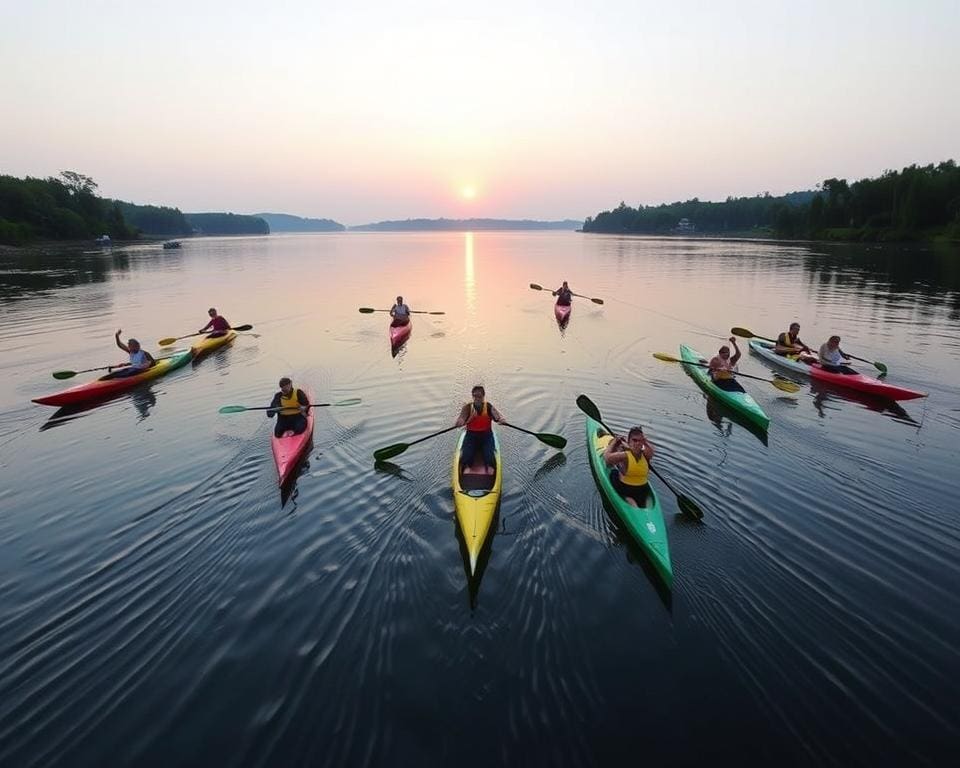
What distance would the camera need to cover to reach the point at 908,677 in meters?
6.83

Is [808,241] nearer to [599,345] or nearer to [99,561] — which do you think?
[599,345]

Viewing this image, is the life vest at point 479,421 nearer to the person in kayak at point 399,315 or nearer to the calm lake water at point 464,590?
the calm lake water at point 464,590

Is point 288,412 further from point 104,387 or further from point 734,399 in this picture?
point 734,399

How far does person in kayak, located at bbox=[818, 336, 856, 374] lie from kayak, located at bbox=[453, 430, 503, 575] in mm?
14691

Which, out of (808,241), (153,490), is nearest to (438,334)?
(153,490)

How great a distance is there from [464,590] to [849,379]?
55.9 feet

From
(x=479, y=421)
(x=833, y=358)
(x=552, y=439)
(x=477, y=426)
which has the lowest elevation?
(x=552, y=439)

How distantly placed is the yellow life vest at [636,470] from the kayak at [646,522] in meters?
0.34

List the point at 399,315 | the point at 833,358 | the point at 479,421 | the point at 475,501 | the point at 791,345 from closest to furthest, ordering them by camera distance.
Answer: the point at 475,501
the point at 479,421
the point at 833,358
the point at 791,345
the point at 399,315

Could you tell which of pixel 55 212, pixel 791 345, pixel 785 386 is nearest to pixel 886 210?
pixel 791 345

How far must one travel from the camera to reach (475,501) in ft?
33.1

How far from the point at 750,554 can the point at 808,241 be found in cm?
13368

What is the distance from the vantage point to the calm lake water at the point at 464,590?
617 centimetres

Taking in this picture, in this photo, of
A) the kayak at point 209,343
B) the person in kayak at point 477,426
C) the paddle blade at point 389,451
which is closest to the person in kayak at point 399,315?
the kayak at point 209,343
